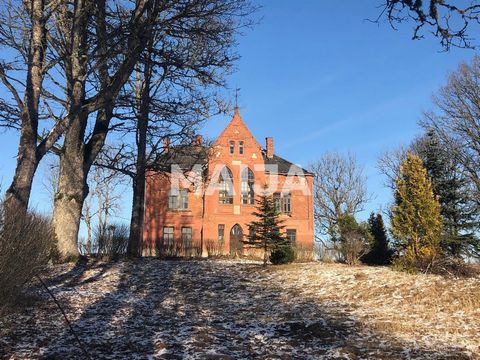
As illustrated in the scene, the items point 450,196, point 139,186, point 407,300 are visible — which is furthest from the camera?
point 450,196

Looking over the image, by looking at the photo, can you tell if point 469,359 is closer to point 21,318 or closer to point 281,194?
point 21,318

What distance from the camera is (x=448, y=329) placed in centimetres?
700

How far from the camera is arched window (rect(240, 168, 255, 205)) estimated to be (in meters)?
40.7

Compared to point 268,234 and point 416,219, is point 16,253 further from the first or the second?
point 268,234

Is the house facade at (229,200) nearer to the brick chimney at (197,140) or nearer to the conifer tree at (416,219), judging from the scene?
the brick chimney at (197,140)

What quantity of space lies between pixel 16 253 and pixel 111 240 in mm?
11681

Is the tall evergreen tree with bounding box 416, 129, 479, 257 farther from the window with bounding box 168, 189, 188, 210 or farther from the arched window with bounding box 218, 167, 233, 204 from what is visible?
the window with bounding box 168, 189, 188, 210

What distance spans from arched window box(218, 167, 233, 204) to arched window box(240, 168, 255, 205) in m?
1.08

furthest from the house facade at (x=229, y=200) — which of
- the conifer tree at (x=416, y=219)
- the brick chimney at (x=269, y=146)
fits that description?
the conifer tree at (x=416, y=219)

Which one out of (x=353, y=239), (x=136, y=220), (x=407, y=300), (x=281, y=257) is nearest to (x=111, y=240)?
(x=136, y=220)

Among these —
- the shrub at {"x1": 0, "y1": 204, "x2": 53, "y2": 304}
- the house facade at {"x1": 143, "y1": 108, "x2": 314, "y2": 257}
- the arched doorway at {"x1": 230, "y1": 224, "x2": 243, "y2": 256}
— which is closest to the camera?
the shrub at {"x1": 0, "y1": 204, "x2": 53, "y2": 304}

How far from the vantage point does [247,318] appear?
27.6ft

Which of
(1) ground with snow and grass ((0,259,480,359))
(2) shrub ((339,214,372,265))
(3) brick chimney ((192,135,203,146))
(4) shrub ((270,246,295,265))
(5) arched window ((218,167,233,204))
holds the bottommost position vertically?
(1) ground with snow and grass ((0,259,480,359))

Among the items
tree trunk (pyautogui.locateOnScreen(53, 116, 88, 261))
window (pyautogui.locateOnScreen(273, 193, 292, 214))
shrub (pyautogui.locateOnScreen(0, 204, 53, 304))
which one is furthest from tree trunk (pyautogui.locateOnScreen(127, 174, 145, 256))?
window (pyautogui.locateOnScreen(273, 193, 292, 214))
